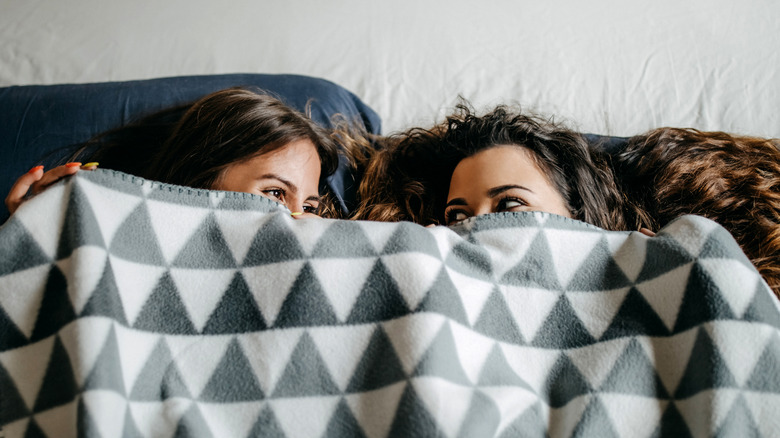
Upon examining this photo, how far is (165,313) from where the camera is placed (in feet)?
2.37

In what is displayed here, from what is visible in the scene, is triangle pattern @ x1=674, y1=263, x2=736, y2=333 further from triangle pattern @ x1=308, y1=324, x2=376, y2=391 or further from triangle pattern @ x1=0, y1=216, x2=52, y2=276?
triangle pattern @ x1=0, y1=216, x2=52, y2=276

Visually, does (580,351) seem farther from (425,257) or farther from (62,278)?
(62,278)

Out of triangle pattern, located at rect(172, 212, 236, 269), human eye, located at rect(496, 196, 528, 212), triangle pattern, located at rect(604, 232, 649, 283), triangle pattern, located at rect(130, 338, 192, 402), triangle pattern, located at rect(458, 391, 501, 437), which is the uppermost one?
triangle pattern, located at rect(604, 232, 649, 283)

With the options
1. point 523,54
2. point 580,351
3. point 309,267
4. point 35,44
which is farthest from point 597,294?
point 35,44

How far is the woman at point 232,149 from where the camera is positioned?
1.02 meters

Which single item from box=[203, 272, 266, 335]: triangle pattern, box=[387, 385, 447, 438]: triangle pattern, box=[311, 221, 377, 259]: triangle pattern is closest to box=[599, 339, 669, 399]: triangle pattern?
box=[387, 385, 447, 438]: triangle pattern

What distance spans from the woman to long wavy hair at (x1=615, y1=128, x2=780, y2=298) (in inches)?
25.0

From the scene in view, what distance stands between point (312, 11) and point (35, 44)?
71 cm

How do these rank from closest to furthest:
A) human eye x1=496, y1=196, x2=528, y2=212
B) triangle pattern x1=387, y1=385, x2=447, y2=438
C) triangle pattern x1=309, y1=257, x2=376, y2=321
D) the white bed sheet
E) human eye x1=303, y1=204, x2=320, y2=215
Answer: triangle pattern x1=387, y1=385, x2=447, y2=438 < triangle pattern x1=309, y1=257, x2=376, y2=321 < human eye x1=496, y1=196, x2=528, y2=212 < human eye x1=303, y1=204, x2=320, y2=215 < the white bed sheet

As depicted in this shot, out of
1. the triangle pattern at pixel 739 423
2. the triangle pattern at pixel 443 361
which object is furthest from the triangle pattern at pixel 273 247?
the triangle pattern at pixel 739 423

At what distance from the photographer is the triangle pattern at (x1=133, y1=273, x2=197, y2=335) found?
713mm

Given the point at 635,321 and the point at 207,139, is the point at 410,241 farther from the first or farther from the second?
the point at 207,139

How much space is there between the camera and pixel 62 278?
695 mm

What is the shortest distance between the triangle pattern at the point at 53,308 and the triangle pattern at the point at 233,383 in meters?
0.18
